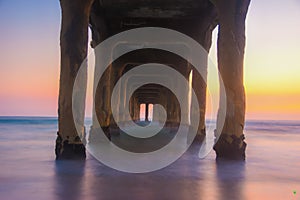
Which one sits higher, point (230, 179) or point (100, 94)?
point (100, 94)

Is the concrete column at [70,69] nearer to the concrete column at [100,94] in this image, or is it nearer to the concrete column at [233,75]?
the concrete column at [233,75]

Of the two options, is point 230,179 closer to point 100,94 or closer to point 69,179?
point 69,179

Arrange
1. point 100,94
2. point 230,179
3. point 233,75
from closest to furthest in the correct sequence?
1. point 230,179
2. point 233,75
3. point 100,94

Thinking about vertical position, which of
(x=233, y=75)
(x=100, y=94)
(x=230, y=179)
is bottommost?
(x=230, y=179)

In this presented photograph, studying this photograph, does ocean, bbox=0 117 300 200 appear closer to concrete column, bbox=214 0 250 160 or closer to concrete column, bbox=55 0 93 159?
concrete column, bbox=55 0 93 159

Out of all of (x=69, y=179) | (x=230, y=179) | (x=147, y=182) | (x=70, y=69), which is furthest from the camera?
(x=70, y=69)

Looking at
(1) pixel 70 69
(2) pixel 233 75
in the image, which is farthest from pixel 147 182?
(2) pixel 233 75

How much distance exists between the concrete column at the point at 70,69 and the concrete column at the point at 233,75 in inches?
123

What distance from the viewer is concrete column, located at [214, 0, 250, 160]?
7.55 metres

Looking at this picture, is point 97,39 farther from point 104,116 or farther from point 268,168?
point 268,168

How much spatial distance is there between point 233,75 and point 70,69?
355 cm

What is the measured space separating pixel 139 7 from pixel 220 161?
219 inches

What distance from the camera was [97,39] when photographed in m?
12.1

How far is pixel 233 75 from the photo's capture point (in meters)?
7.63
